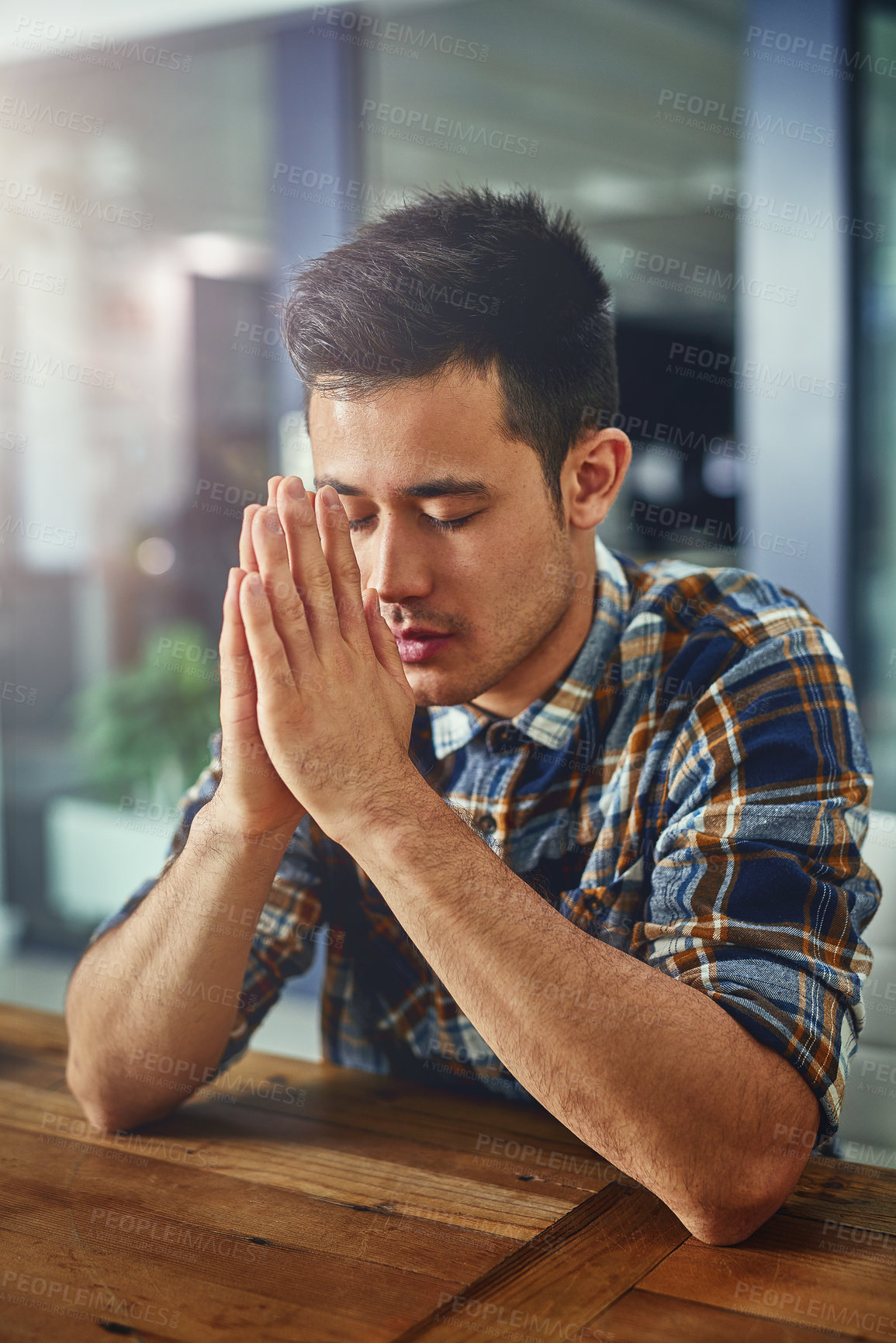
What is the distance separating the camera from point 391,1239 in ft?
2.88

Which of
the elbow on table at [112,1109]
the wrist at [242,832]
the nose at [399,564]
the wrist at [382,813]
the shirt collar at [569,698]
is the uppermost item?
the nose at [399,564]

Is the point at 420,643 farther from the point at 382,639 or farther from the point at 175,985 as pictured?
the point at 175,985

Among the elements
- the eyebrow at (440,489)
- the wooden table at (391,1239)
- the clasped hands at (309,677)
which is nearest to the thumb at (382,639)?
the clasped hands at (309,677)

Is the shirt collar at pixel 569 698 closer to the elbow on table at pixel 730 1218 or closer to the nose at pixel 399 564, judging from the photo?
the nose at pixel 399 564

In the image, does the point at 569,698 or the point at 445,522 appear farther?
the point at 569,698

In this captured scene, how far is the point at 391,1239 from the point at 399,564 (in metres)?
0.60

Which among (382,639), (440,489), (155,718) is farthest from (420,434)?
(155,718)

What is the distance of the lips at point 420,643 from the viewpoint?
3.92 ft

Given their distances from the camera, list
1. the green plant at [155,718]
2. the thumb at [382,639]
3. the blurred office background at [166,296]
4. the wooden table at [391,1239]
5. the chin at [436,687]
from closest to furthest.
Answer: the wooden table at [391,1239], the thumb at [382,639], the chin at [436,687], the blurred office background at [166,296], the green plant at [155,718]

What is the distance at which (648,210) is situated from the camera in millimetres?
5039

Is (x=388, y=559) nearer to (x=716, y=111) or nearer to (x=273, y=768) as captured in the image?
(x=273, y=768)

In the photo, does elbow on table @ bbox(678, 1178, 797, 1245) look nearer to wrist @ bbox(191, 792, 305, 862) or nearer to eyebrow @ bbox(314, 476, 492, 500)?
wrist @ bbox(191, 792, 305, 862)

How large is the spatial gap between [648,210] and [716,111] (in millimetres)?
839

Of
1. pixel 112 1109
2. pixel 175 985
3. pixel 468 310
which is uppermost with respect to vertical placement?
pixel 468 310
